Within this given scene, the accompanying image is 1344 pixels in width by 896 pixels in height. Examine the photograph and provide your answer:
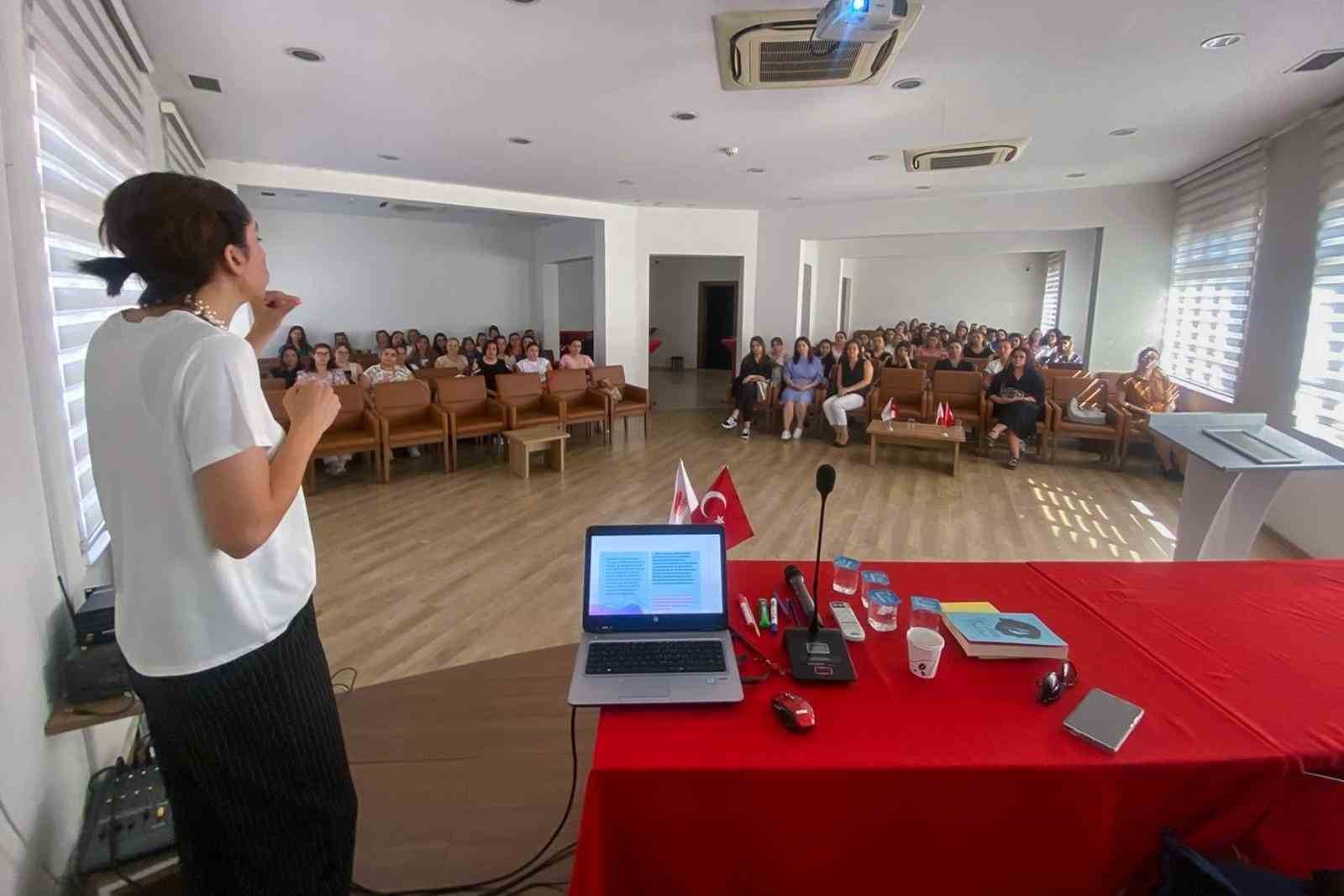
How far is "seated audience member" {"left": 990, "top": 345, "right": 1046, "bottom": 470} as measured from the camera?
6430 mm

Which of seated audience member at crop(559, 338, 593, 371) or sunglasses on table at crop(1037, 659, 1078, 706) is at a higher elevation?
seated audience member at crop(559, 338, 593, 371)

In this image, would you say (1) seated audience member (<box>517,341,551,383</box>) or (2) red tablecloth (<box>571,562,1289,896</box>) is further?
(1) seated audience member (<box>517,341,551,383</box>)

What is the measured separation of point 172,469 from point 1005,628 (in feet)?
5.32

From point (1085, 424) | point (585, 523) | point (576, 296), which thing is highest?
point (576, 296)

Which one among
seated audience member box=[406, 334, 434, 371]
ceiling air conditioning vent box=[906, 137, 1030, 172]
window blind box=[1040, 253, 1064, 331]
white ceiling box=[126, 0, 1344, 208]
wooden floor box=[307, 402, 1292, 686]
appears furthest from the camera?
window blind box=[1040, 253, 1064, 331]

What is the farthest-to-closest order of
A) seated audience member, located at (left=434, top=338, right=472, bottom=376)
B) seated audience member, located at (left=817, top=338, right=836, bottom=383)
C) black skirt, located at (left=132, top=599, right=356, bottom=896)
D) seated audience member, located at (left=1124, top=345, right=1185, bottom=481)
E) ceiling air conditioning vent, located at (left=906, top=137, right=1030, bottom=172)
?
1. seated audience member, located at (left=817, top=338, right=836, bottom=383)
2. seated audience member, located at (left=434, top=338, right=472, bottom=376)
3. seated audience member, located at (left=1124, top=345, right=1185, bottom=481)
4. ceiling air conditioning vent, located at (left=906, top=137, right=1030, bottom=172)
5. black skirt, located at (left=132, top=599, right=356, bottom=896)

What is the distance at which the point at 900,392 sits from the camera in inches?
283

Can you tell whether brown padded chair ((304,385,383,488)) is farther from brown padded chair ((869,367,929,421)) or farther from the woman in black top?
brown padded chair ((869,367,929,421))

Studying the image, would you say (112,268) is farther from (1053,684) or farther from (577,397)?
(577,397)

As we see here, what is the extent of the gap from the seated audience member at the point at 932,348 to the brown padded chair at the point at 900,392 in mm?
2404

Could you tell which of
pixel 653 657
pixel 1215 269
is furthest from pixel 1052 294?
pixel 653 657

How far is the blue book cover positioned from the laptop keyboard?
57 centimetres

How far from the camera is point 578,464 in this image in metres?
6.23

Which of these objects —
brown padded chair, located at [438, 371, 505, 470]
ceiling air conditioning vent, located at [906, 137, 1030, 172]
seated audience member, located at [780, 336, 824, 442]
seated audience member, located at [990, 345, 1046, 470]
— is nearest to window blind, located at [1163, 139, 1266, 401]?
seated audience member, located at [990, 345, 1046, 470]
